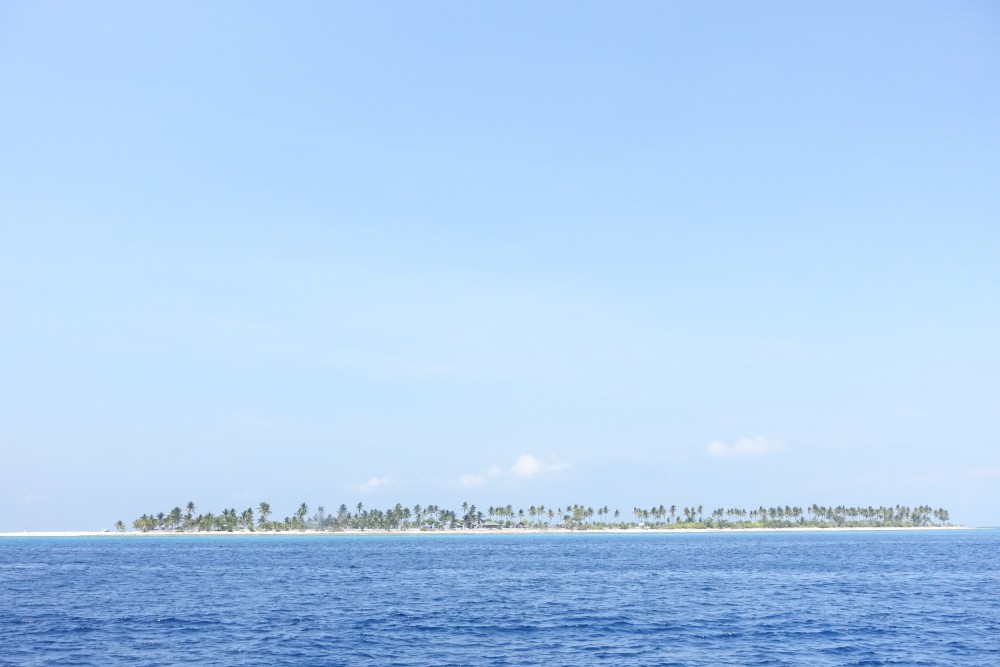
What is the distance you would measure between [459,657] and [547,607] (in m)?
23.3

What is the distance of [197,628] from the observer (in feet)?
A: 173

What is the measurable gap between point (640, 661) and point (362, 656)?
15141 millimetres

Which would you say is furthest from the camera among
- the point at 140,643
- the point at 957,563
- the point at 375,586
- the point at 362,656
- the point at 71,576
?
the point at 957,563

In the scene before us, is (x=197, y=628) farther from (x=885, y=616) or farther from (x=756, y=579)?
(x=756, y=579)

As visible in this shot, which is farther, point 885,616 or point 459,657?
point 885,616

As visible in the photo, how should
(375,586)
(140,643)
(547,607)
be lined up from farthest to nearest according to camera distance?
1. (375,586)
2. (547,607)
3. (140,643)

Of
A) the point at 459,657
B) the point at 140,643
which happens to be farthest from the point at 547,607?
the point at 140,643

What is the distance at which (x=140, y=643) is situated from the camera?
47.0m

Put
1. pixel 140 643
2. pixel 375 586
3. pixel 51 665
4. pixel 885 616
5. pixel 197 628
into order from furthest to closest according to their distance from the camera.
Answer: pixel 375 586 < pixel 885 616 < pixel 197 628 < pixel 140 643 < pixel 51 665

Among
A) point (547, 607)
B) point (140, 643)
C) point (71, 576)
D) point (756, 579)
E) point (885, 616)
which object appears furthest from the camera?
point (71, 576)

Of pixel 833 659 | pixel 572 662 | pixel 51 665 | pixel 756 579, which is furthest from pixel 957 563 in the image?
pixel 51 665

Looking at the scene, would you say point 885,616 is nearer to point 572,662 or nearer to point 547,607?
point 547,607

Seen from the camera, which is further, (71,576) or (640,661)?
(71,576)

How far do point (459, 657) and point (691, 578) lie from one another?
189 ft
